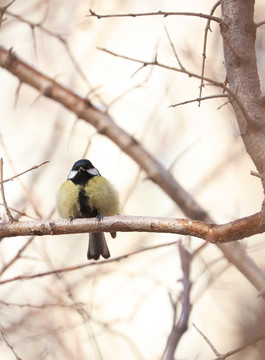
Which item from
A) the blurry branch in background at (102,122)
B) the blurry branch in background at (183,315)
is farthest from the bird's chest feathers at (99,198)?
the blurry branch in background at (183,315)

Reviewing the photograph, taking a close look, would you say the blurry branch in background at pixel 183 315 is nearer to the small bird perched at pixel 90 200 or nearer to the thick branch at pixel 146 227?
the thick branch at pixel 146 227

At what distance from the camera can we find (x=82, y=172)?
4738mm

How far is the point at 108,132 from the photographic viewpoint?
5000mm

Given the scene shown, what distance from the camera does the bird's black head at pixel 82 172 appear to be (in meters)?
4.59

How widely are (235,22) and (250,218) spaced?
1018mm

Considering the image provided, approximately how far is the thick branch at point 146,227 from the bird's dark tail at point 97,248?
60.5 inches

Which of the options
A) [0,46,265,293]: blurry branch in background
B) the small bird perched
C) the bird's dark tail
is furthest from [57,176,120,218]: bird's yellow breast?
[0,46,265,293]: blurry branch in background

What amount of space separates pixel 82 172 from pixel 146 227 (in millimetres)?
1989

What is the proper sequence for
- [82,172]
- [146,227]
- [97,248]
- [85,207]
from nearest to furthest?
[146,227] → [85,207] → [97,248] → [82,172]

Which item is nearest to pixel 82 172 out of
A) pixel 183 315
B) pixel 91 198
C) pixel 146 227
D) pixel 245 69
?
pixel 91 198

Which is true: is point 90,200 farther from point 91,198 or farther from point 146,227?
point 146,227

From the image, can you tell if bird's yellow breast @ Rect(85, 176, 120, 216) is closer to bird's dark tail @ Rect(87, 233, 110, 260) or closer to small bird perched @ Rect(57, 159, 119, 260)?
small bird perched @ Rect(57, 159, 119, 260)

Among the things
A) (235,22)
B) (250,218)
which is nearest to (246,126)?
(250,218)

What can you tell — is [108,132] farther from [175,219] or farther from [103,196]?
[175,219]
